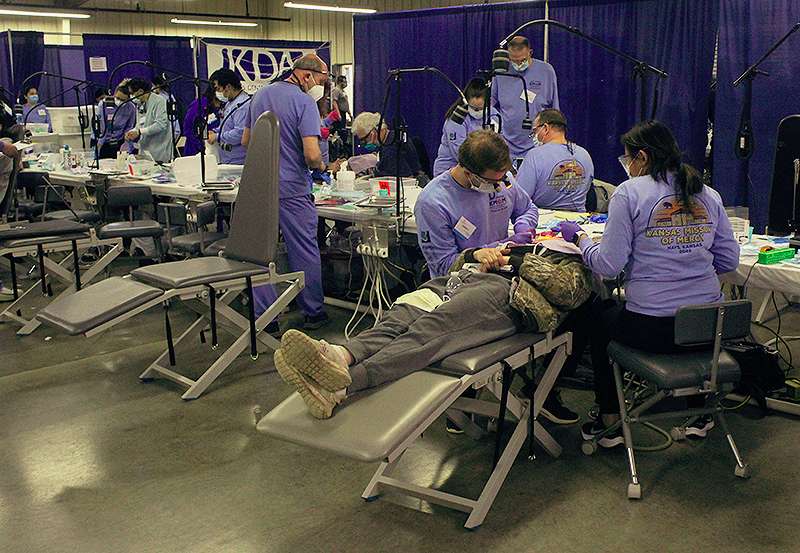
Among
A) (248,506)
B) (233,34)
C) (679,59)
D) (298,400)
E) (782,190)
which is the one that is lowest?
(248,506)

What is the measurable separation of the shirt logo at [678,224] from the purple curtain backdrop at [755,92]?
2717 mm

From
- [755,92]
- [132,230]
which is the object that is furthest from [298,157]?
[755,92]

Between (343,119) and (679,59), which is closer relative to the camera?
(679,59)

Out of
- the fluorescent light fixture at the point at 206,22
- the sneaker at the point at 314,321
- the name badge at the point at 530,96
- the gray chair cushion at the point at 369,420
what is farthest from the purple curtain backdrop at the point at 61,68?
the gray chair cushion at the point at 369,420

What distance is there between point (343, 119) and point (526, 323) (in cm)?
727

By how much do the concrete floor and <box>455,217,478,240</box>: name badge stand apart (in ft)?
2.38

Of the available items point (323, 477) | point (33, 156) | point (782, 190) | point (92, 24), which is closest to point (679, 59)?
point (782, 190)

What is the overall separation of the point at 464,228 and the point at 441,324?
0.66 m

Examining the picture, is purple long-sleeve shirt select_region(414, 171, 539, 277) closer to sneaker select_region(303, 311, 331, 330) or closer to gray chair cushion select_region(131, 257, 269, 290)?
gray chair cushion select_region(131, 257, 269, 290)

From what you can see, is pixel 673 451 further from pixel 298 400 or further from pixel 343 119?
pixel 343 119

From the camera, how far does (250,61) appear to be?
28.1 feet

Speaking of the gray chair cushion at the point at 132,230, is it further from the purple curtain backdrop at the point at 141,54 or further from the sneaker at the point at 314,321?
the purple curtain backdrop at the point at 141,54

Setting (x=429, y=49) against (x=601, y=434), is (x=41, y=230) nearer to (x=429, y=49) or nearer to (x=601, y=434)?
(x=601, y=434)

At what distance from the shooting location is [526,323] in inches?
101
